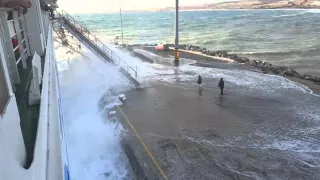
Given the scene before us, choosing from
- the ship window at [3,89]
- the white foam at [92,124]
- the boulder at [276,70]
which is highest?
the ship window at [3,89]

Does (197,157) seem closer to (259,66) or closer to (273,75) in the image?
(273,75)

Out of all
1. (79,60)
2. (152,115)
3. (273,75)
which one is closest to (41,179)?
(152,115)

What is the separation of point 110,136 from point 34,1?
664 cm

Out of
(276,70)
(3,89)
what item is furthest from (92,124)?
(276,70)

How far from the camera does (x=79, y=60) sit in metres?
33.2

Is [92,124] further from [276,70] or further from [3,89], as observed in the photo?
[276,70]

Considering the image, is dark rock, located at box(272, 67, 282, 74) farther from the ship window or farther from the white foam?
the ship window

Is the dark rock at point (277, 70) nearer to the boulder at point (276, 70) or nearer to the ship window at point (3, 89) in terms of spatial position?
the boulder at point (276, 70)

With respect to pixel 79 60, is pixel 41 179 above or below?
above

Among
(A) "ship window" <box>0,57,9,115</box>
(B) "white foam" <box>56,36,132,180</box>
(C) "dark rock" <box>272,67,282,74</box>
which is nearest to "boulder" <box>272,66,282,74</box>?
(C) "dark rock" <box>272,67,282,74</box>

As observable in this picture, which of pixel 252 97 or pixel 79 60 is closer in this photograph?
pixel 252 97

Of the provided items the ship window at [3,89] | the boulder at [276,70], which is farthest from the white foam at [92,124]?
the boulder at [276,70]

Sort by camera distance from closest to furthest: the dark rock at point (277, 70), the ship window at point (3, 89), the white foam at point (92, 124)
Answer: the ship window at point (3, 89), the white foam at point (92, 124), the dark rock at point (277, 70)

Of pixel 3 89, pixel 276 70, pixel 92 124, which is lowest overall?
pixel 276 70
